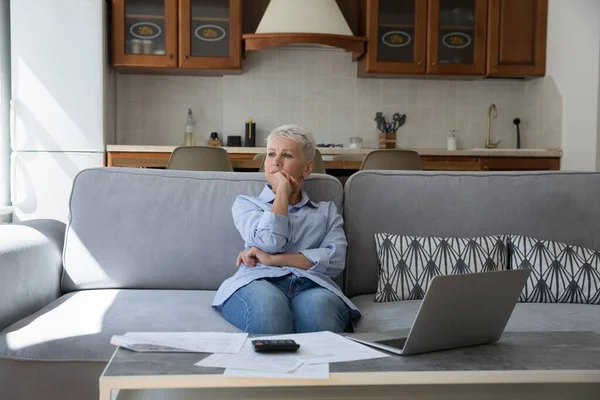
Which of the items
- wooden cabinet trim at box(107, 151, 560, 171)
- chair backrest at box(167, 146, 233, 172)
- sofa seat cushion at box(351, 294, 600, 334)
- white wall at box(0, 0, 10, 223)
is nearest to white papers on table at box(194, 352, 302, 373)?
sofa seat cushion at box(351, 294, 600, 334)

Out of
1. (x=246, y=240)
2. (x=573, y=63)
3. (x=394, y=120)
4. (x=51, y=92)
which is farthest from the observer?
(x=394, y=120)

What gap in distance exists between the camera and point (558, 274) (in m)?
2.42

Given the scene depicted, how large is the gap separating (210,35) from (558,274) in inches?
136

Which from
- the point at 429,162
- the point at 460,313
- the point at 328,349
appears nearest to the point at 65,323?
the point at 328,349

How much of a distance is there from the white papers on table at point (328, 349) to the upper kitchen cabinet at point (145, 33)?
3.93 m

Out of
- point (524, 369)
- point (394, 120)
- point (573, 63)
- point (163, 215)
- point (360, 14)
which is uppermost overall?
point (360, 14)

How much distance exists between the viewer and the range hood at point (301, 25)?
193 inches

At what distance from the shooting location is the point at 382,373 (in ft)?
4.25

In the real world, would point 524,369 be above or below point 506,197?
below

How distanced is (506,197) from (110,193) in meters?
1.42

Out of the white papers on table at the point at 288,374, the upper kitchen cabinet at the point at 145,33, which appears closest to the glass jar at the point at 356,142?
the upper kitchen cabinet at the point at 145,33

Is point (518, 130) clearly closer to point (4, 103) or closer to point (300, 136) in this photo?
point (300, 136)

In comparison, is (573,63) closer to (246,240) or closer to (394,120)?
(394,120)

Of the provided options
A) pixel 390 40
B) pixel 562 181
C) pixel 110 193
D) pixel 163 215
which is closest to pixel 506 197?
pixel 562 181
